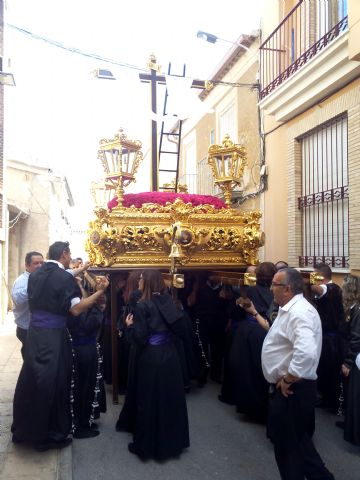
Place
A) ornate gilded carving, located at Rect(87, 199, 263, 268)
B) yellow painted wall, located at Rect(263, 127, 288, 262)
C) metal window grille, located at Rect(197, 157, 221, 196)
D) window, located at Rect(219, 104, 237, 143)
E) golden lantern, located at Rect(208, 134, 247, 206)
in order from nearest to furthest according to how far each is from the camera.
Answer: ornate gilded carving, located at Rect(87, 199, 263, 268), golden lantern, located at Rect(208, 134, 247, 206), yellow painted wall, located at Rect(263, 127, 288, 262), window, located at Rect(219, 104, 237, 143), metal window grille, located at Rect(197, 157, 221, 196)

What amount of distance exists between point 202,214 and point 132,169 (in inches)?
40.0

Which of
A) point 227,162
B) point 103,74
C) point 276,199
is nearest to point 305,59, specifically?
point 276,199

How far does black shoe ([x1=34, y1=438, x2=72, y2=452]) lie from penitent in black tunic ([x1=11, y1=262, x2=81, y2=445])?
3cm

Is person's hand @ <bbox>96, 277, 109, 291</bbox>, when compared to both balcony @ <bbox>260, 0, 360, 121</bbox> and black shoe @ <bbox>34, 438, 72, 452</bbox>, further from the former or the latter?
balcony @ <bbox>260, 0, 360, 121</bbox>

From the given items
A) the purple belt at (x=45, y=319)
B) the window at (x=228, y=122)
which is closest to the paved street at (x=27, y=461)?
the purple belt at (x=45, y=319)

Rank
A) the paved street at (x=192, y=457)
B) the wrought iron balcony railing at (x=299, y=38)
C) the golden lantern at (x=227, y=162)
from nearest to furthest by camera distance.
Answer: the paved street at (x=192, y=457)
the golden lantern at (x=227, y=162)
the wrought iron balcony railing at (x=299, y=38)

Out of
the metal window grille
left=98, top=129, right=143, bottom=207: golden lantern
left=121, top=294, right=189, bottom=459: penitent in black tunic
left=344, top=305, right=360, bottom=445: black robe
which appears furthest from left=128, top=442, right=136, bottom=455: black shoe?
the metal window grille

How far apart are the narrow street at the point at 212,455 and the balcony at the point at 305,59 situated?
193 inches

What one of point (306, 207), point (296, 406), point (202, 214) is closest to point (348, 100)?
point (306, 207)

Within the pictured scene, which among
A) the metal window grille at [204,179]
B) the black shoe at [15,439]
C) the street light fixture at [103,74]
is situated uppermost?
the street light fixture at [103,74]

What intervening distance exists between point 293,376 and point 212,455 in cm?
152

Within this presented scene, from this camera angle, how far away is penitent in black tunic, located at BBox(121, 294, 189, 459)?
3906mm

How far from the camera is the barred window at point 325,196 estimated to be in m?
7.18

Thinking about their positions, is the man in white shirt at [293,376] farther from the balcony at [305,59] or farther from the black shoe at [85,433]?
the balcony at [305,59]
